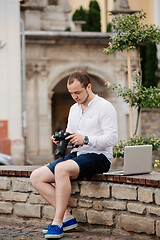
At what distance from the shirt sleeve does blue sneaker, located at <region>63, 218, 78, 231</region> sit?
72 cm

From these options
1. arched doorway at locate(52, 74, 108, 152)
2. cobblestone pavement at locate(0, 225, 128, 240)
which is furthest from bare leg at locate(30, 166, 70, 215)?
arched doorway at locate(52, 74, 108, 152)

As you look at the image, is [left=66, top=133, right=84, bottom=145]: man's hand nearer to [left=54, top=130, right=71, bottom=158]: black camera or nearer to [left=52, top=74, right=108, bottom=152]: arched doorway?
[left=54, top=130, right=71, bottom=158]: black camera

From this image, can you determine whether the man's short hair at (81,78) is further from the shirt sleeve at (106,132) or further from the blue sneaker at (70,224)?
the blue sneaker at (70,224)

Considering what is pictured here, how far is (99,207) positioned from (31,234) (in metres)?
0.68

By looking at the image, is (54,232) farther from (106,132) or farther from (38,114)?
(38,114)

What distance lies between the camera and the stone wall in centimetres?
513

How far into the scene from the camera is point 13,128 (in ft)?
63.5

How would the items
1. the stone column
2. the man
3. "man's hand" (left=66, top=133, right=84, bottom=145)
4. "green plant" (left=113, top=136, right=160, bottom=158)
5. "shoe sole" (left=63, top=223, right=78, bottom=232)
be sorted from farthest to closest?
the stone column → "green plant" (left=113, top=136, right=160, bottom=158) → "shoe sole" (left=63, top=223, right=78, bottom=232) → "man's hand" (left=66, top=133, right=84, bottom=145) → the man

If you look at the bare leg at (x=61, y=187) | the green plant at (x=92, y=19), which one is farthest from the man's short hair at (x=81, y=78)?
the green plant at (x=92, y=19)

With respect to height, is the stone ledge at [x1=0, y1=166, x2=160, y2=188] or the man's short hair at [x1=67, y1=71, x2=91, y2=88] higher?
the man's short hair at [x1=67, y1=71, x2=91, y2=88]

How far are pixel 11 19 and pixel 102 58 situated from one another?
4.30 metres

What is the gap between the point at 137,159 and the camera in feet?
17.5

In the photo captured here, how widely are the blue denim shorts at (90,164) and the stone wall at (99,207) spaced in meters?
0.15

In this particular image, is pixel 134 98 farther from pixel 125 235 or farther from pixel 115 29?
pixel 125 235
